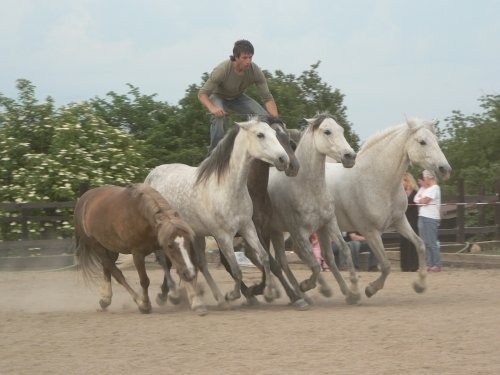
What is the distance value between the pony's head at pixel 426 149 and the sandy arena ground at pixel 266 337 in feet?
4.79

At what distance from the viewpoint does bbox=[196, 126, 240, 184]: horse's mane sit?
10.4 meters

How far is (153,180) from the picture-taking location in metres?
11.7

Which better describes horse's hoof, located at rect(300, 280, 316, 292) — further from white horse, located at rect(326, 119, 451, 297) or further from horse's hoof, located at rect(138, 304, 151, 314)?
horse's hoof, located at rect(138, 304, 151, 314)

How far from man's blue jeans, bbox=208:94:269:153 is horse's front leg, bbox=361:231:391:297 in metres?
1.87

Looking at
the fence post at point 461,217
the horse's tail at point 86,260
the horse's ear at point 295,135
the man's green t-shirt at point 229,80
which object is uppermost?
the man's green t-shirt at point 229,80

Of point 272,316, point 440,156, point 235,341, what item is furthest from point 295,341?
point 440,156

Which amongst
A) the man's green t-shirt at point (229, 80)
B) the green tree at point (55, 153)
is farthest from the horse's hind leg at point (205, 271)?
the green tree at point (55, 153)

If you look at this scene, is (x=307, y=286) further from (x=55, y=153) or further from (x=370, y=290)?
(x=55, y=153)

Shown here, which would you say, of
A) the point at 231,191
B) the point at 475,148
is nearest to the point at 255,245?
the point at 231,191

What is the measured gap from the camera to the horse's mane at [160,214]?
32.2 ft

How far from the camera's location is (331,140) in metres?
10.3

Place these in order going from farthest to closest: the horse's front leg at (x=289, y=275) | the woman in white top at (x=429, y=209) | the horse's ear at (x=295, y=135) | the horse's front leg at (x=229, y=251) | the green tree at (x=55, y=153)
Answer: the green tree at (x=55, y=153), the woman in white top at (x=429, y=209), the horse's ear at (x=295, y=135), the horse's front leg at (x=289, y=275), the horse's front leg at (x=229, y=251)

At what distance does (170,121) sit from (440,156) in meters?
14.1

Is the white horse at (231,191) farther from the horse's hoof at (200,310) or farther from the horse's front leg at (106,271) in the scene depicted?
the horse's front leg at (106,271)
